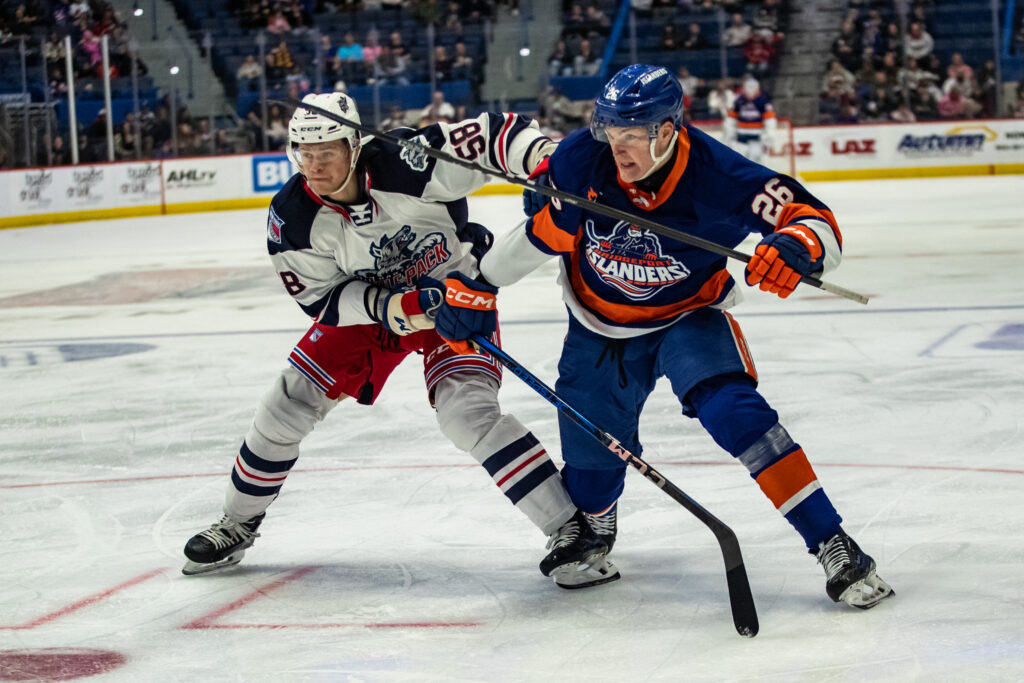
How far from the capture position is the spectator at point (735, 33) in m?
14.7

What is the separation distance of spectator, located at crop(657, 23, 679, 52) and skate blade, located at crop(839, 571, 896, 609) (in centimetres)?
1287

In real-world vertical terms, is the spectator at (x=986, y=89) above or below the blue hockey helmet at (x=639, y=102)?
below

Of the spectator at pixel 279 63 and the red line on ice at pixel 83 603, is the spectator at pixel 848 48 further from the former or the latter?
the red line on ice at pixel 83 603

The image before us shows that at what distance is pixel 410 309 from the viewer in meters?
2.85

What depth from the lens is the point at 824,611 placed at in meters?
2.45

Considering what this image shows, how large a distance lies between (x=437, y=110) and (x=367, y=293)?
11782 millimetres

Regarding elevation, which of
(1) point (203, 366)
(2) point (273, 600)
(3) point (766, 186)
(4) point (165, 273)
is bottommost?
(4) point (165, 273)

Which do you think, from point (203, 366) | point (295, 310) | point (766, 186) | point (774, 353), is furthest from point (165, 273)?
point (766, 186)

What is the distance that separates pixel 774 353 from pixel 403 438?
5.88 feet

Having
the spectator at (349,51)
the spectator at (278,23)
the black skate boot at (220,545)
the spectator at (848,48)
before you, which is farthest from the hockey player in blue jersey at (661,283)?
the spectator at (278,23)

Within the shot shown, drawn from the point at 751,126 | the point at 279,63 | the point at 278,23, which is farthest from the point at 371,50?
the point at 751,126

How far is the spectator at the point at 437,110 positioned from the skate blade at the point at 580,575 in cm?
1208

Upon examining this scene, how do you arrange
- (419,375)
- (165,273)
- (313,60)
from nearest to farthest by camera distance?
(419,375), (165,273), (313,60)

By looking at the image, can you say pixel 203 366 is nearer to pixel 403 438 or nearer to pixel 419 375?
pixel 419 375
